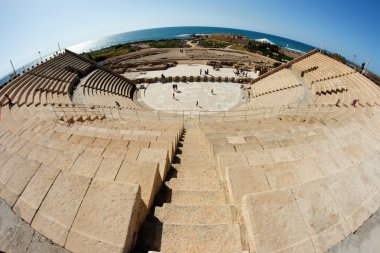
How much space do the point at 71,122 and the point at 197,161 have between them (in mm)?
10839

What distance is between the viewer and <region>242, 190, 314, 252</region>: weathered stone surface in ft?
11.0

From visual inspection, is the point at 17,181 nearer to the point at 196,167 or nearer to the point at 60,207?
the point at 60,207

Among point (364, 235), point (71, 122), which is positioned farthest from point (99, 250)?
point (71, 122)

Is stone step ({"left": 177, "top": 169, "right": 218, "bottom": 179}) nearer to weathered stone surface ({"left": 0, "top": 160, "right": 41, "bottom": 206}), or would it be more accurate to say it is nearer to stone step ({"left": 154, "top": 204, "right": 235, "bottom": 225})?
stone step ({"left": 154, "top": 204, "right": 235, "bottom": 225})

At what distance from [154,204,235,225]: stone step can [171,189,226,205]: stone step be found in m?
0.74

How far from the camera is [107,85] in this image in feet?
94.9

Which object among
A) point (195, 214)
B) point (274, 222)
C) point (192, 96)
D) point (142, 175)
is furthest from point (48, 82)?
point (274, 222)

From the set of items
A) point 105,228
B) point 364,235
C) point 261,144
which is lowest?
point 261,144

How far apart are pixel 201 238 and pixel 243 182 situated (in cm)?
170

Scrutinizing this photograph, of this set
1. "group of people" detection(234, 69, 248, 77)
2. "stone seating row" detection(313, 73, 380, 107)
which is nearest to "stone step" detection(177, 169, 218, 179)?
"stone seating row" detection(313, 73, 380, 107)

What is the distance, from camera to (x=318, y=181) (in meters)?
4.26

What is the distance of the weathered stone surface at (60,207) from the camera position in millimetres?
3510

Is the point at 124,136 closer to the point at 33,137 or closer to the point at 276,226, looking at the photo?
the point at 33,137

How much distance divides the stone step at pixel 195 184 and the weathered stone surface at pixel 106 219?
2289 millimetres
